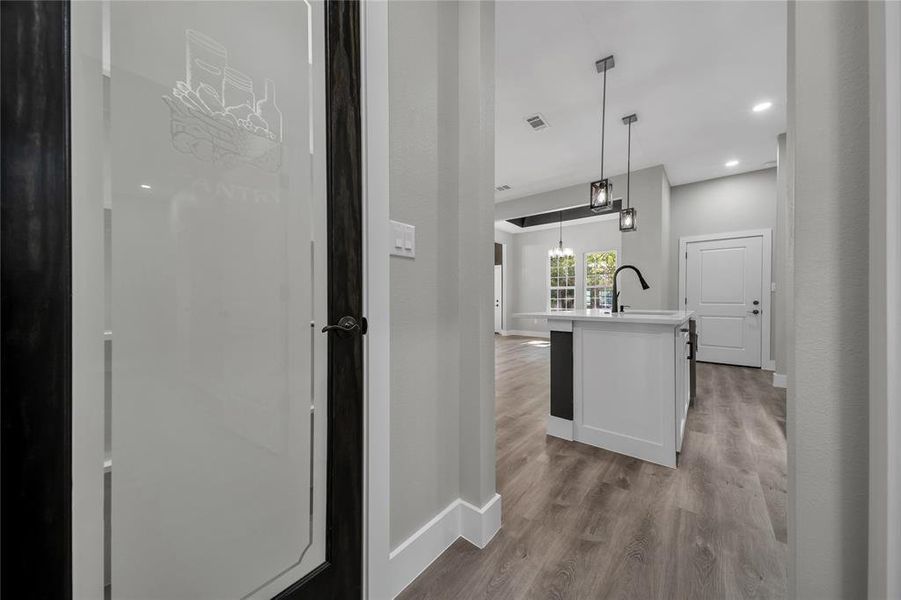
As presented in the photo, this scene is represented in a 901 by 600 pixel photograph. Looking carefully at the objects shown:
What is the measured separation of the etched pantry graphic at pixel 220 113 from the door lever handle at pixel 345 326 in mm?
472

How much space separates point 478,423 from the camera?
1472 mm

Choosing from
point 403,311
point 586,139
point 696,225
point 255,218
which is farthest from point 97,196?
point 696,225

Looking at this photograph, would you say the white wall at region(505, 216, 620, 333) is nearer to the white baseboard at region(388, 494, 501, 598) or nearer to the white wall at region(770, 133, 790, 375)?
the white wall at region(770, 133, 790, 375)

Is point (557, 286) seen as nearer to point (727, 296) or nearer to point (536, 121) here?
point (727, 296)

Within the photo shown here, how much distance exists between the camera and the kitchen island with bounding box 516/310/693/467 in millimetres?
2117

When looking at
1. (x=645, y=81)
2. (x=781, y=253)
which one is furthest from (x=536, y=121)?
(x=781, y=253)

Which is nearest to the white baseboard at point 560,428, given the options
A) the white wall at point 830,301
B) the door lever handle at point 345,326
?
the white wall at point 830,301

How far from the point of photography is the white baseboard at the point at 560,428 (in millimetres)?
2547

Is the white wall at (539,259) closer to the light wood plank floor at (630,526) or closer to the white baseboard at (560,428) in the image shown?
the light wood plank floor at (630,526)

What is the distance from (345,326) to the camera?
110 centimetres

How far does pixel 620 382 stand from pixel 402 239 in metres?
1.78

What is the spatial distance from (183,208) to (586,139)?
15.0 feet

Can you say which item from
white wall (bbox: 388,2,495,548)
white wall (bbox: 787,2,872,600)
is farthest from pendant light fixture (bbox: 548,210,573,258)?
white wall (bbox: 787,2,872,600)

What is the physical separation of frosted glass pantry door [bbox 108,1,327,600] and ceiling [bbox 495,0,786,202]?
222 cm
